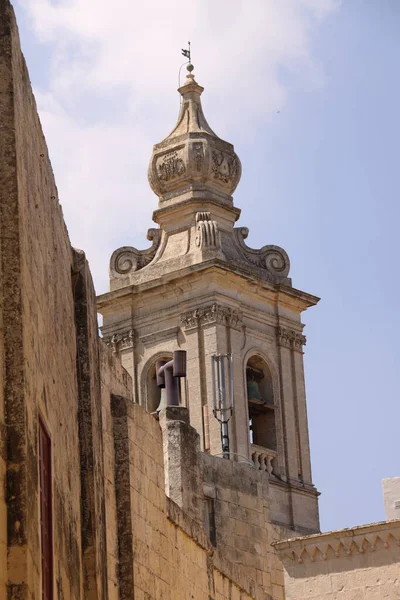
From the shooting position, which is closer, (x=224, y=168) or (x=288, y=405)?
(x=288, y=405)

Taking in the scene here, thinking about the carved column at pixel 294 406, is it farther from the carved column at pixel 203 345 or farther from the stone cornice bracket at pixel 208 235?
the stone cornice bracket at pixel 208 235

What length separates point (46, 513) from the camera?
9.38 m

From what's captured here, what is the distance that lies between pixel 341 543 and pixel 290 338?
49.3ft

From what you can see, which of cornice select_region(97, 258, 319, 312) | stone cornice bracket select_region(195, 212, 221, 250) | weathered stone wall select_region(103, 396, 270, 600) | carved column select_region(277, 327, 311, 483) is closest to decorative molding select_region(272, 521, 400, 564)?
weathered stone wall select_region(103, 396, 270, 600)

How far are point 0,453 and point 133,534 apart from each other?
4.52m

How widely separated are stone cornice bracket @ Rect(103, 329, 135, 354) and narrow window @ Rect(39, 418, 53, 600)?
23.6m

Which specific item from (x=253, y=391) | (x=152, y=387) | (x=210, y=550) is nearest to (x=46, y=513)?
(x=210, y=550)

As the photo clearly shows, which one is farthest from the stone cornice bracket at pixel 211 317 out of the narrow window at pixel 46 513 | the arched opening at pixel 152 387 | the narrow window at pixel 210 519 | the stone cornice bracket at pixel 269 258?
the narrow window at pixel 46 513

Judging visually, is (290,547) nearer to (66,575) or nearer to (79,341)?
(79,341)

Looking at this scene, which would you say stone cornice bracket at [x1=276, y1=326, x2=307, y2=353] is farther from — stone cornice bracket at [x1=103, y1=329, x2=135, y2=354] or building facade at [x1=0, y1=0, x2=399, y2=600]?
stone cornice bracket at [x1=103, y1=329, x2=135, y2=354]

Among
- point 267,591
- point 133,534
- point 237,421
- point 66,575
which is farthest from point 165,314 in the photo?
point 66,575

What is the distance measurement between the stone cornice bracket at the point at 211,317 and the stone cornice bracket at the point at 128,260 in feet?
5.65

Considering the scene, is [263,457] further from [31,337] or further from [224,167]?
[31,337]

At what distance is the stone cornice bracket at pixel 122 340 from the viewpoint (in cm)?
3322
